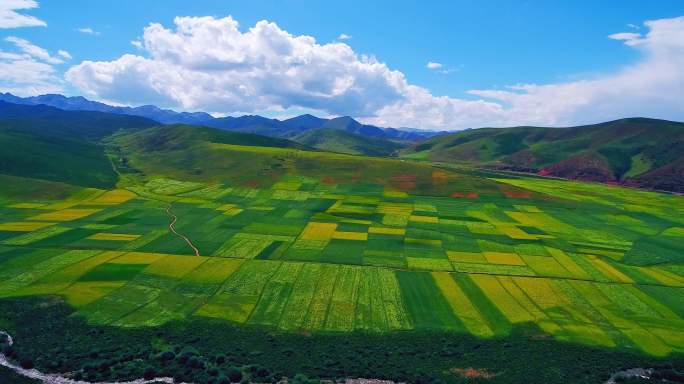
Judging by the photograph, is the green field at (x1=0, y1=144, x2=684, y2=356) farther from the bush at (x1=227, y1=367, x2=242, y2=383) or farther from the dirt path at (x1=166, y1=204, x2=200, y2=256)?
the bush at (x1=227, y1=367, x2=242, y2=383)

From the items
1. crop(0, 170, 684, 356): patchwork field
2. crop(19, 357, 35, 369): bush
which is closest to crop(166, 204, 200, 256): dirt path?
crop(0, 170, 684, 356): patchwork field

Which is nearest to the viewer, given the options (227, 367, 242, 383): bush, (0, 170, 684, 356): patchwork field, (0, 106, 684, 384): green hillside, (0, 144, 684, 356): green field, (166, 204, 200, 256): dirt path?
(227, 367, 242, 383): bush

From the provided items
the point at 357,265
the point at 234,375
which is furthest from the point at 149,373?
the point at 357,265

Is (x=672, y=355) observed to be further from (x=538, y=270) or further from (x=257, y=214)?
(x=257, y=214)

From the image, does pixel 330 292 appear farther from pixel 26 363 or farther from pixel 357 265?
pixel 26 363

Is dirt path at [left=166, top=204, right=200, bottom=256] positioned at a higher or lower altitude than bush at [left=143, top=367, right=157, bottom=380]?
higher

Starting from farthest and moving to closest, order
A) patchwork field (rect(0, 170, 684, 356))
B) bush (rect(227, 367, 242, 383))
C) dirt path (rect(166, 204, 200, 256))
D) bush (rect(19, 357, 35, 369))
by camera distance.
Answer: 1. dirt path (rect(166, 204, 200, 256))
2. patchwork field (rect(0, 170, 684, 356))
3. bush (rect(19, 357, 35, 369))
4. bush (rect(227, 367, 242, 383))

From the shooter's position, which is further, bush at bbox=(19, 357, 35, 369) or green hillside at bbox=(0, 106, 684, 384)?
green hillside at bbox=(0, 106, 684, 384)
